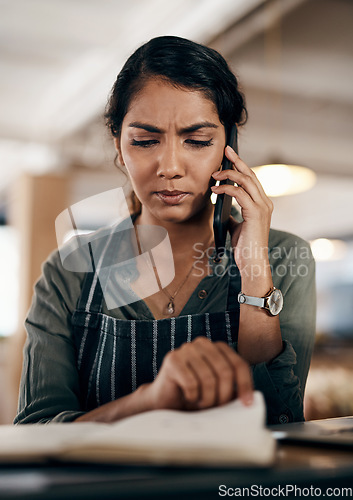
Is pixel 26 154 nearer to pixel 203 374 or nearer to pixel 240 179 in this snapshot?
pixel 240 179

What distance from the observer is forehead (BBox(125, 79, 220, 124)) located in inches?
26.3

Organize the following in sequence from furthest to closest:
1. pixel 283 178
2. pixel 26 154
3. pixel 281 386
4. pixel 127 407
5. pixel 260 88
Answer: pixel 26 154, pixel 260 88, pixel 283 178, pixel 281 386, pixel 127 407

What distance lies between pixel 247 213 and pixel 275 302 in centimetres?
12

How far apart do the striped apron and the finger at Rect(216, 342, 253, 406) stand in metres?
0.27

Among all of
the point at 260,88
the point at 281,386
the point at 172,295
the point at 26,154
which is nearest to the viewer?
the point at 281,386

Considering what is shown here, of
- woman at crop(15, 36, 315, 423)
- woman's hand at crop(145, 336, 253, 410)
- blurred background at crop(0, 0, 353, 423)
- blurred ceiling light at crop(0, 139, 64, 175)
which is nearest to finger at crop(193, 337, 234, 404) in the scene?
woman's hand at crop(145, 336, 253, 410)

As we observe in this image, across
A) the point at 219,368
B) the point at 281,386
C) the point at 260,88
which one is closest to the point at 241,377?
the point at 219,368

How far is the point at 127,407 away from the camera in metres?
0.47

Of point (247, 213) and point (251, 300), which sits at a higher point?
point (247, 213)

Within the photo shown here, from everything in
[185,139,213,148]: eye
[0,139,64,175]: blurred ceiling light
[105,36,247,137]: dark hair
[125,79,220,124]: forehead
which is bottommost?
[185,139,213,148]: eye

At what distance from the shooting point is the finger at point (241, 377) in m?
0.39

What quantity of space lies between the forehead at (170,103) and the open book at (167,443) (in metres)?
0.41

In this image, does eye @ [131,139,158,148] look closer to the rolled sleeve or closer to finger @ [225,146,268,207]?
finger @ [225,146,268,207]

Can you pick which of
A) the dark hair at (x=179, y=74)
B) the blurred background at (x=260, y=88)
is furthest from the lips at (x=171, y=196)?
the blurred background at (x=260, y=88)
